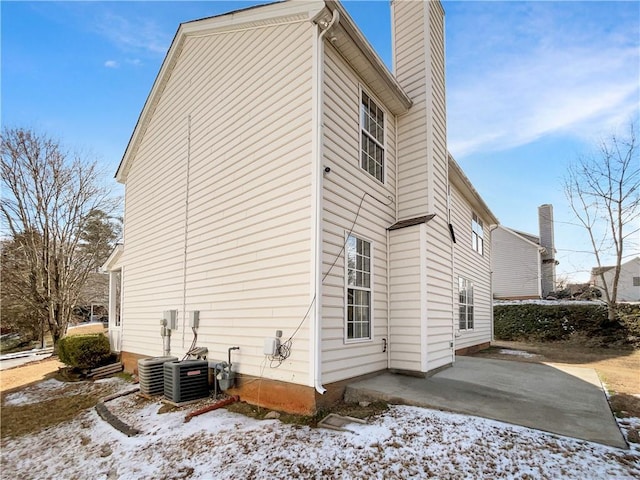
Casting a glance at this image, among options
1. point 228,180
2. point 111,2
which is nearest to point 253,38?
point 228,180

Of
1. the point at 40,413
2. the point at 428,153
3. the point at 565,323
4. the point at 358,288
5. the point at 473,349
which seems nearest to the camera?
the point at 358,288

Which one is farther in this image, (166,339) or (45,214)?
(45,214)

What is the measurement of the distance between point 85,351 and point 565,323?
62.3 feet

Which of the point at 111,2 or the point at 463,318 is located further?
the point at 463,318

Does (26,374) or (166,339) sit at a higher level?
(166,339)

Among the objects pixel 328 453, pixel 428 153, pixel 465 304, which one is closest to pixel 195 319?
pixel 328 453

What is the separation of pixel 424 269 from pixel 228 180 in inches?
162

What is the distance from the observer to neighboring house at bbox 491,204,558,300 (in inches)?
972

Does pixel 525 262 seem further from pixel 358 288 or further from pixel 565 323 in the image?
pixel 358 288

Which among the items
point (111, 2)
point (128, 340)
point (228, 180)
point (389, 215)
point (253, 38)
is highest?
point (111, 2)

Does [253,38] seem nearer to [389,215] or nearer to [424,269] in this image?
[389,215]

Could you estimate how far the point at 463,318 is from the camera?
1093 cm

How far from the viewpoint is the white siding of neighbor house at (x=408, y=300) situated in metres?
6.40

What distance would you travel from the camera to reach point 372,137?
683cm
